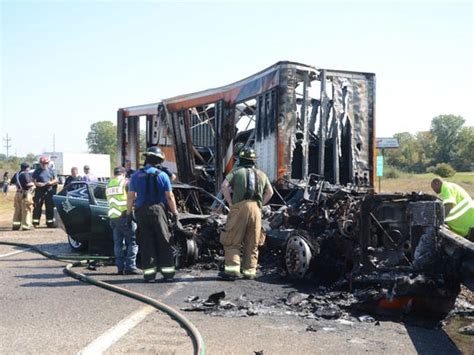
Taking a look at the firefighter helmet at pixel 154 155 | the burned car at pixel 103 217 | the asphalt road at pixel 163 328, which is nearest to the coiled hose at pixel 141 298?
the asphalt road at pixel 163 328

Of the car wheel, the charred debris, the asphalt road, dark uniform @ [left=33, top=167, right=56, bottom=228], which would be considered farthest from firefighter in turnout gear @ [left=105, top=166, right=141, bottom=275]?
dark uniform @ [left=33, top=167, right=56, bottom=228]

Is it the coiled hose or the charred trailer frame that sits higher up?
the charred trailer frame

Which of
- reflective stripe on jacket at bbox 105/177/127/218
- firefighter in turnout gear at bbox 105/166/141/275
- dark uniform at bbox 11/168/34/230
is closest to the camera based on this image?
firefighter in turnout gear at bbox 105/166/141/275

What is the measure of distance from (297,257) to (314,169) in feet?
12.9

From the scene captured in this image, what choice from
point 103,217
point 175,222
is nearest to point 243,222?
point 175,222

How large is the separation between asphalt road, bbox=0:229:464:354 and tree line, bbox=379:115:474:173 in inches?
2455

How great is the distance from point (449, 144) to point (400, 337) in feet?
277

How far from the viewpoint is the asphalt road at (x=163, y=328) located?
14.8 feet

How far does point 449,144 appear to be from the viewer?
83.6 metres

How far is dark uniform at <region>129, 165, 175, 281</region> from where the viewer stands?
24.1 feet

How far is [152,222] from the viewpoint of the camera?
738cm

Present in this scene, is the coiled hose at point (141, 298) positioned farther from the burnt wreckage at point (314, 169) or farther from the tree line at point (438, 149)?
the tree line at point (438, 149)

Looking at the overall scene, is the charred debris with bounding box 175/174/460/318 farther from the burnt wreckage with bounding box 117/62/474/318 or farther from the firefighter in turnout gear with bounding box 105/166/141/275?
the firefighter in turnout gear with bounding box 105/166/141/275

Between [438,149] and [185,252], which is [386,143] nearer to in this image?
[185,252]
